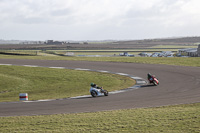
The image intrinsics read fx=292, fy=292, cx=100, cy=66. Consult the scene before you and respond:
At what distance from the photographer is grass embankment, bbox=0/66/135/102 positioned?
27.4m

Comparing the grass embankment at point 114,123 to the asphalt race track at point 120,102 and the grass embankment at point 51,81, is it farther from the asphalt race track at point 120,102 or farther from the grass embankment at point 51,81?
the grass embankment at point 51,81

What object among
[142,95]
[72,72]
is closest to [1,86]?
[72,72]

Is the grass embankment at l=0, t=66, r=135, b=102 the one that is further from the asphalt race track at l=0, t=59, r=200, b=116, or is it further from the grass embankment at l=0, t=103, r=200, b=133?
the grass embankment at l=0, t=103, r=200, b=133

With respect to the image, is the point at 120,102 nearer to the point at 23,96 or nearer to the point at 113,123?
the point at 113,123

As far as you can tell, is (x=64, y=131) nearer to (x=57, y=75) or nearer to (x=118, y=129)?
(x=118, y=129)

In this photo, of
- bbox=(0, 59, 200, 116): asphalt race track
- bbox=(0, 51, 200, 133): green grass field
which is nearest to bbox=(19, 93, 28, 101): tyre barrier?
bbox=(0, 59, 200, 116): asphalt race track

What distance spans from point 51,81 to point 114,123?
21.5m

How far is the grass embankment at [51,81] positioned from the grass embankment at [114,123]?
12.1 m

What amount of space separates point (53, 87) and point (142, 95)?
36.4 ft

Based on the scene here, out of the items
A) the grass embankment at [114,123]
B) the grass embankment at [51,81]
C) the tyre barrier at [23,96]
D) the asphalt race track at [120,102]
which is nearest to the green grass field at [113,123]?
the grass embankment at [114,123]

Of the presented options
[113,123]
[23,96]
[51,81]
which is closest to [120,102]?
[113,123]

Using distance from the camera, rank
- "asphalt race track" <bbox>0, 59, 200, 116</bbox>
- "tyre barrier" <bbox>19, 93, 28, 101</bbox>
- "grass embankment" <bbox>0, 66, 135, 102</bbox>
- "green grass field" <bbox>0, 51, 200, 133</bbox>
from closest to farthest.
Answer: "green grass field" <bbox>0, 51, 200, 133</bbox>
"asphalt race track" <bbox>0, 59, 200, 116</bbox>
"tyre barrier" <bbox>19, 93, 28, 101</bbox>
"grass embankment" <bbox>0, 66, 135, 102</bbox>

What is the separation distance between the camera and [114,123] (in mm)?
11969

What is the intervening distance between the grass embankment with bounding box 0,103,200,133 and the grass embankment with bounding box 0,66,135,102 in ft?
39.8
